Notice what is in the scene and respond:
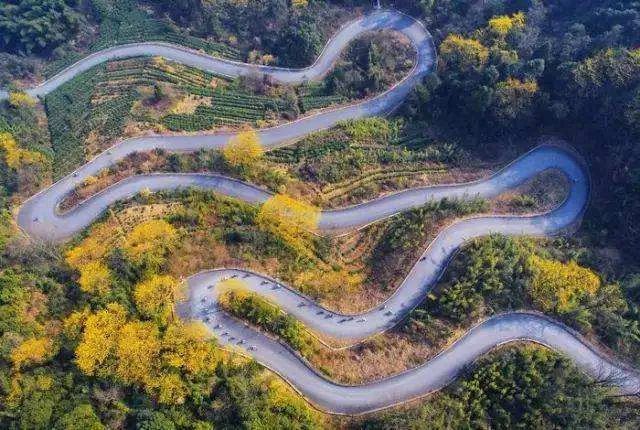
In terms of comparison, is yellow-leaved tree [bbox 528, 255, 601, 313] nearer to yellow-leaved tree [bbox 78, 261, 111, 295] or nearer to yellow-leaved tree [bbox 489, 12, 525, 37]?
yellow-leaved tree [bbox 489, 12, 525, 37]

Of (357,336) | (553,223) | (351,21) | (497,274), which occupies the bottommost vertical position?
(357,336)

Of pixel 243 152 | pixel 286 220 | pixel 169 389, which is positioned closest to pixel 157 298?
pixel 169 389

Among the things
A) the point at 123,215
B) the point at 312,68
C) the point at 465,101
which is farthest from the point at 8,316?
the point at 465,101

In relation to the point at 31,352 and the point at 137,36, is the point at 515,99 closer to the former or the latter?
the point at 137,36

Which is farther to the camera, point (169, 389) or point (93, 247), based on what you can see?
point (93, 247)

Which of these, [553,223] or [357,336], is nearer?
[357,336]

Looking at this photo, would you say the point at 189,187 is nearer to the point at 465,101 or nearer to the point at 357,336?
the point at 357,336

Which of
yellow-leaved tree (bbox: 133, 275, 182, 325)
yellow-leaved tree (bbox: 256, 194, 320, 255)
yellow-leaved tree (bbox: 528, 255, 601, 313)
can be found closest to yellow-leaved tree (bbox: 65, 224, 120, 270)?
yellow-leaved tree (bbox: 133, 275, 182, 325)
